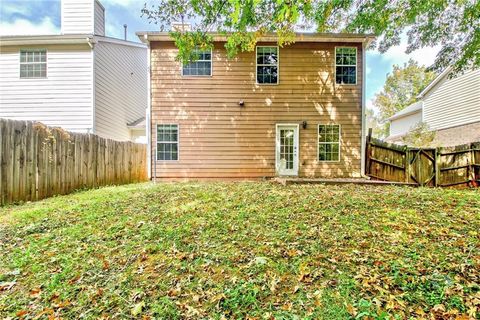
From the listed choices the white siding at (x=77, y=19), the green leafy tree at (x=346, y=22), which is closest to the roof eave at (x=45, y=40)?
the white siding at (x=77, y=19)

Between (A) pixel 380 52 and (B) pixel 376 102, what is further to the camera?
(B) pixel 376 102

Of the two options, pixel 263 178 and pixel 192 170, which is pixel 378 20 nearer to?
pixel 263 178

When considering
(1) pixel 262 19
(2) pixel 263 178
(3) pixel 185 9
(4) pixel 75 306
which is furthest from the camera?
(2) pixel 263 178

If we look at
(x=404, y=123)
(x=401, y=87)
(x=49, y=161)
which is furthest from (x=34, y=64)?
(x=401, y=87)

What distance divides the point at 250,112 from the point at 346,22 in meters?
5.34

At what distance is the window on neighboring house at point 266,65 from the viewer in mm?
9586

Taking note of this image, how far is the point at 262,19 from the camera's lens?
21.6ft

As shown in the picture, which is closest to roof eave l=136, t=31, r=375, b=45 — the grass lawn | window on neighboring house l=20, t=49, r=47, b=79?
window on neighboring house l=20, t=49, r=47, b=79

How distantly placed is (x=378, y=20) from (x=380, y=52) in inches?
123

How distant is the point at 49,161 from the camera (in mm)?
Result: 6090

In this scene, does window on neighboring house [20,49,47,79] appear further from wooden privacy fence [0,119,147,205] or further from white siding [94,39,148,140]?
wooden privacy fence [0,119,147,205]

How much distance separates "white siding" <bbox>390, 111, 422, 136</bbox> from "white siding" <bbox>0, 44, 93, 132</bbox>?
20.7 metres

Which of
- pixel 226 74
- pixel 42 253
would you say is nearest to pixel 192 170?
pixel 226 74

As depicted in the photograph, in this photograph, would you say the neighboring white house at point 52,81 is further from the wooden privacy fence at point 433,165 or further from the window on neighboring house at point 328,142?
the wooden privacy fence at point 433,165
